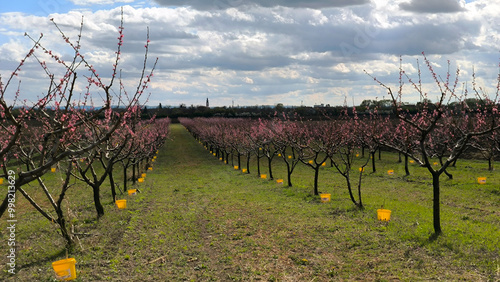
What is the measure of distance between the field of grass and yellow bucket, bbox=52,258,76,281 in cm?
35

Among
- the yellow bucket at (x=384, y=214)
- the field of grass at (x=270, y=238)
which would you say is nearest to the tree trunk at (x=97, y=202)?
the field of grass at (x=270, y=238)

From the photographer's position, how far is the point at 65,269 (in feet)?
23.7

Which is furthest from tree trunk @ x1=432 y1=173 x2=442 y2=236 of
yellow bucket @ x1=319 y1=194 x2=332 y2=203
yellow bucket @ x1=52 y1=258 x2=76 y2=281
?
yellow bucket @ x1=52 y1=258 x2=76 y2=281

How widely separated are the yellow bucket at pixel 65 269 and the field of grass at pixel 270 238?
0.35m

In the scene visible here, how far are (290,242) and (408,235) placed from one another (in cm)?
314

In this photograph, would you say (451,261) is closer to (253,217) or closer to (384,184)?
(253,217)

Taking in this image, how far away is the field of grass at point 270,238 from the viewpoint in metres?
7.86

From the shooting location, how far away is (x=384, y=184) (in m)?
20.2

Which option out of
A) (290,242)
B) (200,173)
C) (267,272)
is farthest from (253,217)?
(200,173)

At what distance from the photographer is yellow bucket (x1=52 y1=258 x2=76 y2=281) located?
7.14m

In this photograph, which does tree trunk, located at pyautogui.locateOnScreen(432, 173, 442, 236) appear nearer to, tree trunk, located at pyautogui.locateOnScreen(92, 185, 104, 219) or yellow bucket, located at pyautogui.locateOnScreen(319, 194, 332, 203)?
yellow bucket, located at pyautogui.locateOnScreen(319, 194, 332, 203)

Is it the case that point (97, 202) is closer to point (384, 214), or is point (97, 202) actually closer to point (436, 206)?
point (384, 214)

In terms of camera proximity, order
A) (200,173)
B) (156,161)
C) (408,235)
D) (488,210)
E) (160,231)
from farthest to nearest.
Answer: (156,161)
(200,173)
(488,210)
(160,231)
(408,235)

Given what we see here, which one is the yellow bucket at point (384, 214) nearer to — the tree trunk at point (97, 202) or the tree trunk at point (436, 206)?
the tree trunk at point (436, 206)
